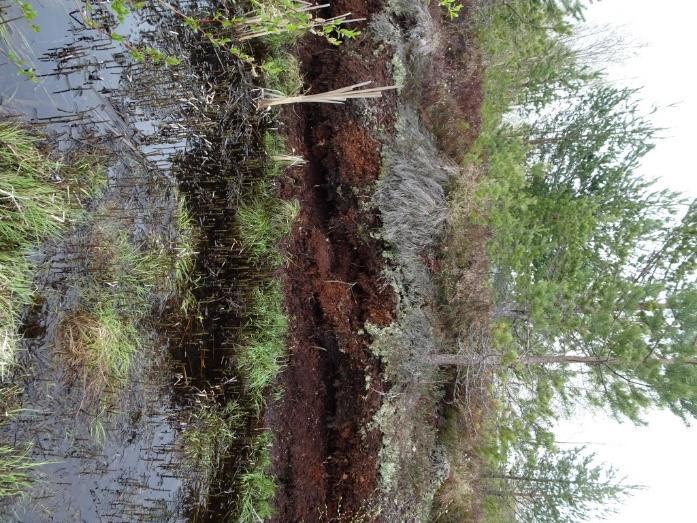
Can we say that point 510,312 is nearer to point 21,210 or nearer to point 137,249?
point 137,249

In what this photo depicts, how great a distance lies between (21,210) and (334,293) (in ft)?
10.2

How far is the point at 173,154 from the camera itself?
4691mm

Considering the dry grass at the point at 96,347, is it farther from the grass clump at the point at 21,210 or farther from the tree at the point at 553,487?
the tree at the point at 553,487

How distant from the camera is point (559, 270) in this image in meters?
6.66

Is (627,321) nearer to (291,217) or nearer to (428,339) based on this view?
(428,339)

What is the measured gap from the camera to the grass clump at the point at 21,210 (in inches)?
126

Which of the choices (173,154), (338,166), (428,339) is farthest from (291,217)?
(428,339)

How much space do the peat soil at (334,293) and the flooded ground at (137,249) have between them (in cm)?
72

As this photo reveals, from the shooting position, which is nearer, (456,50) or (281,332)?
(281,332)

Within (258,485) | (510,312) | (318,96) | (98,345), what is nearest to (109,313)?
(98,345)

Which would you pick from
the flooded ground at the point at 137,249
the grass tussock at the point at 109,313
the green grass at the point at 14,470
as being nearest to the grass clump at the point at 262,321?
the flooded ground at the point at 137,249

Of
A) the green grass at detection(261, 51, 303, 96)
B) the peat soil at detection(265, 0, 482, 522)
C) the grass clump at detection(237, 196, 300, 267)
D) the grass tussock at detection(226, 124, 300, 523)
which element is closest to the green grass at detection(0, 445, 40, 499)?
the grass tussock at detection(226, 124, 300, 523)

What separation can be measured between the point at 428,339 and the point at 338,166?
2.39 metres

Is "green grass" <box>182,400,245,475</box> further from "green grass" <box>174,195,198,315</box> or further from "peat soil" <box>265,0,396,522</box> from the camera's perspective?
"green grass" <box>174,195,198,315</box>
